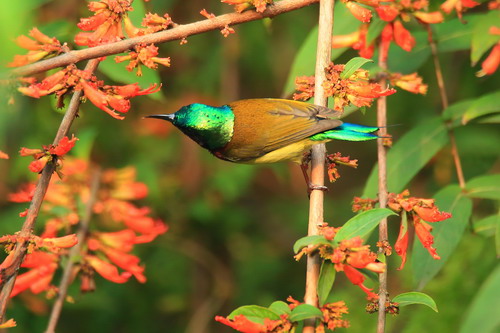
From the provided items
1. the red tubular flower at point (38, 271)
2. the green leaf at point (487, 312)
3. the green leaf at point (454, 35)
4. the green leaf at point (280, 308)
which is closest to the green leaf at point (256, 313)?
the green leaf at point (280, 308)

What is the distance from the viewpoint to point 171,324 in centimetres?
525

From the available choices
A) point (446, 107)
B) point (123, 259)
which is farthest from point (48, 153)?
point (446, 107)

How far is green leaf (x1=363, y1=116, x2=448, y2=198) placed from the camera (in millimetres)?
2889

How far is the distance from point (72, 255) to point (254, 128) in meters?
1.00

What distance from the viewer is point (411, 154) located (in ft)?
9.93

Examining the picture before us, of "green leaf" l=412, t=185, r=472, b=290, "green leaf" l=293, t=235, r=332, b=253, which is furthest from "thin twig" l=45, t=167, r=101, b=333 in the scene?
"green leaf" l=412, t=185, r=472, b=290

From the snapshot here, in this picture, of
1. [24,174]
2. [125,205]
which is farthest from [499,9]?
[24,174]

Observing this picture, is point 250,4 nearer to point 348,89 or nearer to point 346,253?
point 348,89

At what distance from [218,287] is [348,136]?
2.27 metres

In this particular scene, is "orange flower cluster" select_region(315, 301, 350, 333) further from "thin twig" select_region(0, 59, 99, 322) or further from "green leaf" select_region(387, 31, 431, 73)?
"green leaf" select_region(387, 31, 431, 73)

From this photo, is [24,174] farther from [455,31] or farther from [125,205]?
[455,31]

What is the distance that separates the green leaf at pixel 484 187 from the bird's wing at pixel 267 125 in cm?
67

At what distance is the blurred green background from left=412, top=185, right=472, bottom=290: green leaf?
2.63 ft

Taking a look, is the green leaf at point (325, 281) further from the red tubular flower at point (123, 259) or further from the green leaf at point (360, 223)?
the red tubular flower at point (123, 259)
